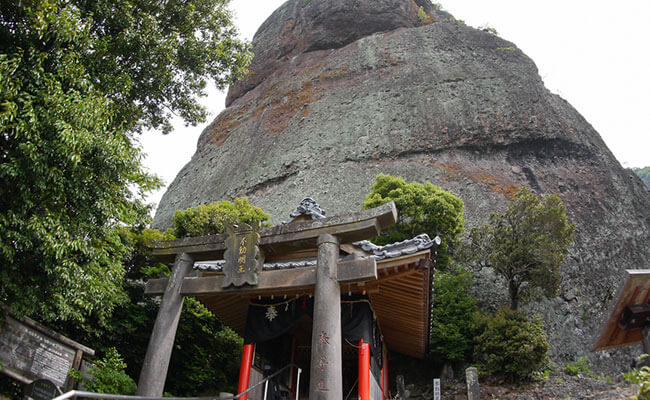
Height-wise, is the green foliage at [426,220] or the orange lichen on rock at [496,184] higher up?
the orange lichen on rock at [496,184]

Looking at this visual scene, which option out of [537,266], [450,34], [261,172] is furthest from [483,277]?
[450,34]

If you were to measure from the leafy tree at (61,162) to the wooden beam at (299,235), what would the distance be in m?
1.03

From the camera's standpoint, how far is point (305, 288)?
599cm

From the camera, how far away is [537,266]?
11.5 m

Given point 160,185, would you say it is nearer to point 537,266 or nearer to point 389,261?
point 389,261

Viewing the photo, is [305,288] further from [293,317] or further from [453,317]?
[453,317]

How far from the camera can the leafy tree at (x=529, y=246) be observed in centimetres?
1138

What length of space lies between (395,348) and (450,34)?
26.7m

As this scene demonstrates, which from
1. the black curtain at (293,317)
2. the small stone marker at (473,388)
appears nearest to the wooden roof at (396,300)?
the black curtain at (293,317)

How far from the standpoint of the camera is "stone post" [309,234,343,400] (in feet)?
16.1

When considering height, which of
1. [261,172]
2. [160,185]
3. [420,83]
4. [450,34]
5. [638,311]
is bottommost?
[638,311]

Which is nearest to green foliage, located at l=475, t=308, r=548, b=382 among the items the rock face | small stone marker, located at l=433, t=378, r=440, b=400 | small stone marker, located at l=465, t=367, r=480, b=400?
small stone marker, located at l=465, t=367, r=480, b=400

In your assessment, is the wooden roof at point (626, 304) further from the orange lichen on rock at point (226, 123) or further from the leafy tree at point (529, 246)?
the orange lichen on rock at point (226, 123)

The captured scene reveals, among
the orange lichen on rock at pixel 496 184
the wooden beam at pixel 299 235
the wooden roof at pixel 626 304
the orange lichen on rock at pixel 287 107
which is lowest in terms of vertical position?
the wooden roof at pixel 626 304
